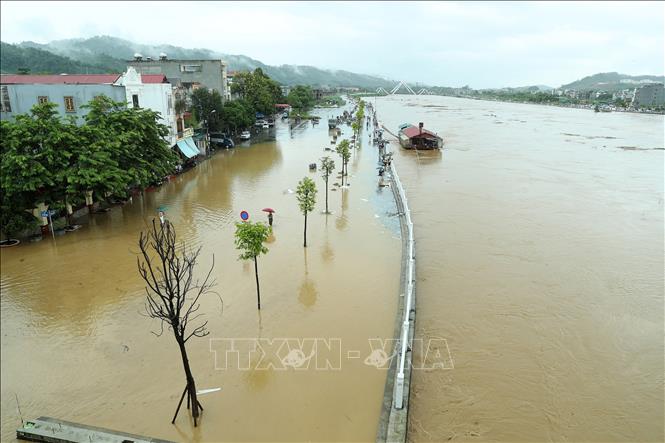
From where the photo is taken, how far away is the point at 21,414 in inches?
306

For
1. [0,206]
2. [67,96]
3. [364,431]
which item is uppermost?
[67,96]

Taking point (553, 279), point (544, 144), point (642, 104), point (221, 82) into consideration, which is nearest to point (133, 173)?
point (553, 279)

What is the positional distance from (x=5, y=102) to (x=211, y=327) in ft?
64.8

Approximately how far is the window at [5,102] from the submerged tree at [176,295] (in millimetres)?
14014

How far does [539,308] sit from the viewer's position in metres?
12.1

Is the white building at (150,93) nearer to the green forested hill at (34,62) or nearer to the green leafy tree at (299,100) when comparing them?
the green leafy tree at (299,100)

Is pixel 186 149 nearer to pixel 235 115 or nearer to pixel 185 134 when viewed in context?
pixel 185 134

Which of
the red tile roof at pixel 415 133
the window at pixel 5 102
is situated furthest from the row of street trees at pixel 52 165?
the red tile roof at pixel 415 133

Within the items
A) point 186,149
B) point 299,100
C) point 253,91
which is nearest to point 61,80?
point 186,149

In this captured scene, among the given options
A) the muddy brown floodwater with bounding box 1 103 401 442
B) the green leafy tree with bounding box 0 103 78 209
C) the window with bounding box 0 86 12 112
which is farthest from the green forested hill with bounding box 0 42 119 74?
the muddy brown floodwater with bounding box 1 103 401 442

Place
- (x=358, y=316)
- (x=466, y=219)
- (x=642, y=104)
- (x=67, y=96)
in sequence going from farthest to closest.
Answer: (x=642, y=104) < (x=67, y=96) < (x=466, y=219) < (x=358, y=316)

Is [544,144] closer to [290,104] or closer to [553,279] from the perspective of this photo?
[553,279]

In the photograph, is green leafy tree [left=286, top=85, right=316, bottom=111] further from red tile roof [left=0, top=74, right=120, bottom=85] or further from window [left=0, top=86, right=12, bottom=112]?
window [left=0, top=86, right=12, bottom=112]

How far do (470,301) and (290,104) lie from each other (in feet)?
213
